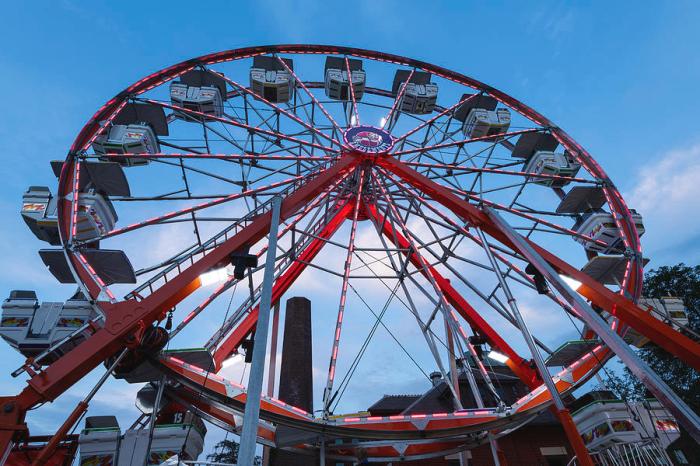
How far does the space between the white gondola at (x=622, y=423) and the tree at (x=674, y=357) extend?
14664 mm

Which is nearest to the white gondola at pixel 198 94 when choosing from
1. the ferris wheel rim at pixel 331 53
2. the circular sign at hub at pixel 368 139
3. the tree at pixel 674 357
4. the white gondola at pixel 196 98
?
the white gondola at pixel 196 98

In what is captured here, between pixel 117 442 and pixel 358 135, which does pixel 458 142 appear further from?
pixel 117 442

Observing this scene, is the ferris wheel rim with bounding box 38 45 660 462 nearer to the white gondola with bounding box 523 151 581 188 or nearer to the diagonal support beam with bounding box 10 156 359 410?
the white gondola with bounding box 523 151 581 188

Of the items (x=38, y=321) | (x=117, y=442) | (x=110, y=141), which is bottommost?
(x=117, y=442)

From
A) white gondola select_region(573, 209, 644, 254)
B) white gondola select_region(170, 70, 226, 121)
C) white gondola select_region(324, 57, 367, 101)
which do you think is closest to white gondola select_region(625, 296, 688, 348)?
white gondola select_region(573, 209, 644, 254)

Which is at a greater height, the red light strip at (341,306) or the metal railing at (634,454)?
the red light strip at (341,306)

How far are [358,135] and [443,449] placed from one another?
10441 mm

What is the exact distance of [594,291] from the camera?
10.5 m

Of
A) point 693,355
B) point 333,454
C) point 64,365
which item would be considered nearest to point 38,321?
point 64,365

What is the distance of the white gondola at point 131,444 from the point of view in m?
8.47

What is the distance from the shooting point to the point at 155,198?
1210 centimetres

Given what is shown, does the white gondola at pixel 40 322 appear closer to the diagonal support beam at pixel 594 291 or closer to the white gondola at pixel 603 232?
the diagonal support beam at pixel 594 291

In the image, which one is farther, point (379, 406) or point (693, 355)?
point (379, 406)

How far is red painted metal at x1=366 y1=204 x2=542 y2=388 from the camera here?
13.2 meters
